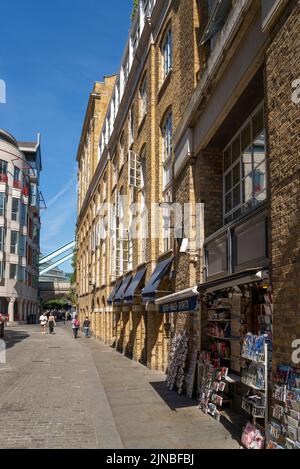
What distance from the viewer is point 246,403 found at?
7.76 meters

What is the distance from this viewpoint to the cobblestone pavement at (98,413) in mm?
8078

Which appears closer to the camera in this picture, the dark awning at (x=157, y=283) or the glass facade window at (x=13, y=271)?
the dark awning at (x=157, y=283)

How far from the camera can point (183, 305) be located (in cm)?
1041

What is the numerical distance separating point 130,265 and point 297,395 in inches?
718

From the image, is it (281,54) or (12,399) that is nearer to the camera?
(281,54)

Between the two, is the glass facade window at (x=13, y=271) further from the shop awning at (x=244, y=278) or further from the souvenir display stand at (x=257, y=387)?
the souvenir display stand at (x=257, y=387)

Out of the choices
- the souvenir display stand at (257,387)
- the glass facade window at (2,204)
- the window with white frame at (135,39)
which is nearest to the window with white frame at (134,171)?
the window with white frame at (135,39)

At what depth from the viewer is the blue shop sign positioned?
990 centimetres

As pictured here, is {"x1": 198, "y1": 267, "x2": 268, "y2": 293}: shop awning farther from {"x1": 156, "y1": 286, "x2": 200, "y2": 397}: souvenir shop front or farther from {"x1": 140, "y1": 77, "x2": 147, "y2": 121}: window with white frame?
{"x1": 140, "y1": 77, "x2": 147, "y2": 121}: window with white frame

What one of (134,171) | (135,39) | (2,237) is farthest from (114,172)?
Answer: (2,237)

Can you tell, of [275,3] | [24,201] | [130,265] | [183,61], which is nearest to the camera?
[275,3]

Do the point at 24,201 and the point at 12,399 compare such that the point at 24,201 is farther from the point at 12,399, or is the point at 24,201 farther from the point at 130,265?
the point at 12,399

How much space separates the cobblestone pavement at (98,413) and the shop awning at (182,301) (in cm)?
201

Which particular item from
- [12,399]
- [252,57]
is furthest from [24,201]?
[252,57]
